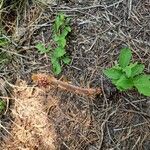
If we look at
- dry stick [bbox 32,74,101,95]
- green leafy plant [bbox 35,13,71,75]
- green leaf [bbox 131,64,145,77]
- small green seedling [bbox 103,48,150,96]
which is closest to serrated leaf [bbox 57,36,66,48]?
green leafy plant [bbox 35,13,71,75]

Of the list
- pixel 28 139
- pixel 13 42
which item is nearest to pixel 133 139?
pixel 28 139

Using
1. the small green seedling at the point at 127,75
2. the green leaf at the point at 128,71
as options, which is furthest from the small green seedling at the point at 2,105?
the green leaf at the point at 128,71

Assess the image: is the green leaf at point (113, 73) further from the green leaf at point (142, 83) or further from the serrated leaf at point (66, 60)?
the serrated leaf at point (66, 60)

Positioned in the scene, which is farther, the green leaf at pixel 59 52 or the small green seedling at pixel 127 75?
the green leaf at pixel 59 52

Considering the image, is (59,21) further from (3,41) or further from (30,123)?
(30,123)

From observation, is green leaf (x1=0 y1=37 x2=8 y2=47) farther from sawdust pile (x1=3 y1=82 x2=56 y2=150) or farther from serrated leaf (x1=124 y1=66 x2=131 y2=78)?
serrated leaf (x1=124 y1=66 x2=131 y2=78)

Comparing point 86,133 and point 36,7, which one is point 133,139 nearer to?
point 86,133

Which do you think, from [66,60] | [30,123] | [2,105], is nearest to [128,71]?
[66,60]
